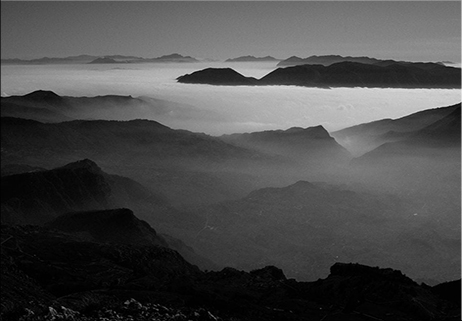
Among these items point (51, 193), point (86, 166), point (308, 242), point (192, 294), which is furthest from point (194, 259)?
point (192, 294)

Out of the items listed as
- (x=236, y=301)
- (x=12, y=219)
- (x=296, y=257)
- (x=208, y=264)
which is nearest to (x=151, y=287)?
(x=236, y=301)

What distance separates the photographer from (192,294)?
47.3 meters

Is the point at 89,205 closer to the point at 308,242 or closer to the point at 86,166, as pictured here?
the point at 86,166

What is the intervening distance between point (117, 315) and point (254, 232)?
5993 inches

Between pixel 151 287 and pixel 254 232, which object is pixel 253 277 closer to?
pixel 151 287

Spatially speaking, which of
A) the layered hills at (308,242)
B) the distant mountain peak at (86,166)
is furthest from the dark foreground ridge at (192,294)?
the distant mountain peak at (86,166)

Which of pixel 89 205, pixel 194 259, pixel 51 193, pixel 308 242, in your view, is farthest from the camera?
pixel 308 242

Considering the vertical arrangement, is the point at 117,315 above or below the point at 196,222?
above

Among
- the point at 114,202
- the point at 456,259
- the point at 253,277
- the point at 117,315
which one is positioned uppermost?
the point at 117,315

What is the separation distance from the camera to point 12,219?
5335 inches

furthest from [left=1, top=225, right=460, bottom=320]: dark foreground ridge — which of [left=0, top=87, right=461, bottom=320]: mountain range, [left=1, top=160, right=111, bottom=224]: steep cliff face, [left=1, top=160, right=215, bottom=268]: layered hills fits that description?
[left=1, top=160, right=111, bottom=224]: steep cliff face

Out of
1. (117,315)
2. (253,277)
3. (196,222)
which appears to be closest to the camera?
(117,315)

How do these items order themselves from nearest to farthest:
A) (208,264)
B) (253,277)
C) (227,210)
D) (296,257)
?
1. (253,277)
2. (208,264)
3. (296,257)
4. (227,210)

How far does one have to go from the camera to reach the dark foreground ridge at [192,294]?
3497 centimetres
